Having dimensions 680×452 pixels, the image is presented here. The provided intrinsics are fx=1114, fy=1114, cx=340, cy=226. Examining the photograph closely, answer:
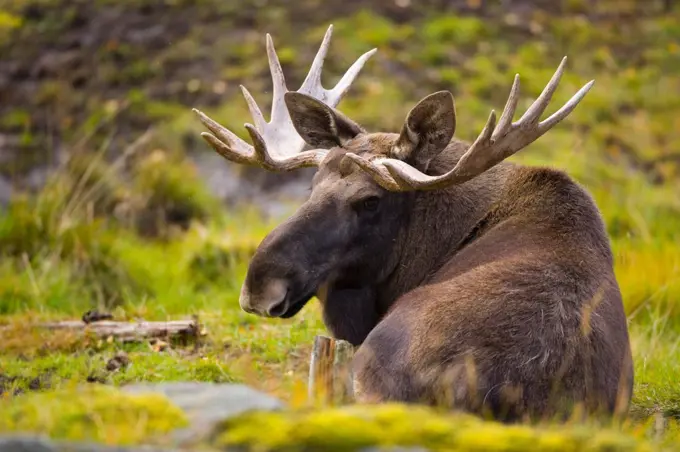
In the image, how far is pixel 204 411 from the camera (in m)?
3.78

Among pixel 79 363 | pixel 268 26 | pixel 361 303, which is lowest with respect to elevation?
pixel 79 363

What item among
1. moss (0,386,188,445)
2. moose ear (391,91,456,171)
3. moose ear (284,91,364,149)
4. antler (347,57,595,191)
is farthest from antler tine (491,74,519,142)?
moss (0,386,188,445)

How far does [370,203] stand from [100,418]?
2982mm

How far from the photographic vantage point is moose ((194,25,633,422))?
521 centimetres

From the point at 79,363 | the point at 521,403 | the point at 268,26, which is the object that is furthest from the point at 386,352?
the point at 268,26

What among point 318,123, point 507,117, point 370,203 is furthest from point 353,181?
point 507,117

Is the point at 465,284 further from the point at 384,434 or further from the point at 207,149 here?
the point at 207,149

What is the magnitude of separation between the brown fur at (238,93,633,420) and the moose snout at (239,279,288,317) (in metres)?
0.02

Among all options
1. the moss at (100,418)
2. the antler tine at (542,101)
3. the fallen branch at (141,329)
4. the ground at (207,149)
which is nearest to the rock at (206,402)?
the moss at (100,418)

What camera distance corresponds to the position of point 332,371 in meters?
6.03

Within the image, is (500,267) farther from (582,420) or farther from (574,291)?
(582,420)

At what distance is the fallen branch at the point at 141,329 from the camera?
8133 millimetres

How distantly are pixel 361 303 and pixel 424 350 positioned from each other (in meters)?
1.37

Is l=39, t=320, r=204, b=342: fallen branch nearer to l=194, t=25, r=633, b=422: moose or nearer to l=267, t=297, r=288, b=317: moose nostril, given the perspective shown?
l=194, t=25, r=633, b=422: moose
